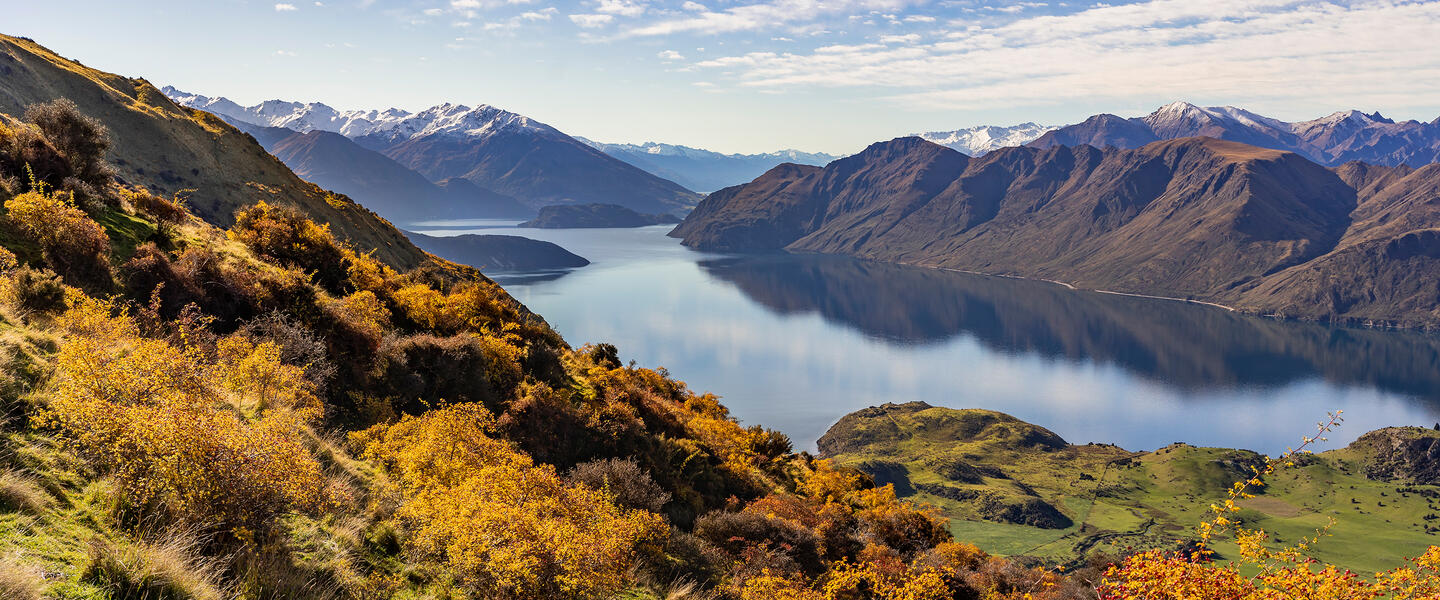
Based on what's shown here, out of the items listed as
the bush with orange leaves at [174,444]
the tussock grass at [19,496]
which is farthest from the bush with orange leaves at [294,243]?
the tussock grass at [19,496]

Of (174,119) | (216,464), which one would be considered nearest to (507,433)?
(216,464)

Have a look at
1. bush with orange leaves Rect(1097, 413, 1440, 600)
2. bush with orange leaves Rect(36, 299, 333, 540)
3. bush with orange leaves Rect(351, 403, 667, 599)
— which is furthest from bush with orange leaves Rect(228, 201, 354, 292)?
bush with orange leaves Rect(1097, 413, 1440, 600)

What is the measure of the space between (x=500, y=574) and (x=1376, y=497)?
8347 inches

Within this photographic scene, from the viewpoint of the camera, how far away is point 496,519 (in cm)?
1307

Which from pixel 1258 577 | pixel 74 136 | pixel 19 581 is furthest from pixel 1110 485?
pixel 19 581

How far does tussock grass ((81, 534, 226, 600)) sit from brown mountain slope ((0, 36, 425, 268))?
55056 millimetres

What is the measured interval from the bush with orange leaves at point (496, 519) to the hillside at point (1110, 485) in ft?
387

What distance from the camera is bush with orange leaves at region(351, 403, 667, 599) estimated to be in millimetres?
12680

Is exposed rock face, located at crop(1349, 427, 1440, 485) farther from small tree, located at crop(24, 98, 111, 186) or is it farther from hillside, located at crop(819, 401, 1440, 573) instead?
small tree, located at crop(24, 98, 111, 186)

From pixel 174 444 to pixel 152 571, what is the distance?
207 centimetres

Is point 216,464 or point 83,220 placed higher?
point 83,220

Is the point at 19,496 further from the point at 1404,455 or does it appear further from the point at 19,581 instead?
the point at 1404,455

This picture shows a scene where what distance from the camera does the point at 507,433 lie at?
2534cm

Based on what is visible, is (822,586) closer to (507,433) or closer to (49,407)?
(507,433)
